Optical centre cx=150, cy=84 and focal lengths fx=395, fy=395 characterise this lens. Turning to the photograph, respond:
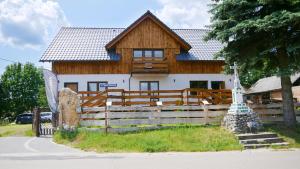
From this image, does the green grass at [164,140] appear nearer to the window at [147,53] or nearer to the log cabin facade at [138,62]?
the log cabin facade at [138,62]

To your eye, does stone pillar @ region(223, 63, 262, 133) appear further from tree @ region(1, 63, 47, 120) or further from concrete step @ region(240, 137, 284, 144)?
tree @ region(1, 63, 47, 120)

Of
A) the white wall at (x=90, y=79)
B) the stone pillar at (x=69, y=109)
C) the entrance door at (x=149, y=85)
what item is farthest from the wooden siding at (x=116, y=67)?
the stone pillar at (x=69, y=109)

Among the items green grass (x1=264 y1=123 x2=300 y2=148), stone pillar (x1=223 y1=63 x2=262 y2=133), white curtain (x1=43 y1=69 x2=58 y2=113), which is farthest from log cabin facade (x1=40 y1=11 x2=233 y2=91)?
stone pillar (x1=223 y1=63 x2=262 y2=133)

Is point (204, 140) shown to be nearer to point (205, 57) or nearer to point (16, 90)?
point (205, 57)

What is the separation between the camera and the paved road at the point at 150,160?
447 inches

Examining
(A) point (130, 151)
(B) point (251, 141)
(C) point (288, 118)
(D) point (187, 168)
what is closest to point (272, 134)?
(B) point (251, 141)

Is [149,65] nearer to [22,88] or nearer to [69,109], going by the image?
[69,109]

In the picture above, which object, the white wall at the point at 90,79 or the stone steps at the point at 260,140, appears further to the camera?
the white wall at the point at 90,79

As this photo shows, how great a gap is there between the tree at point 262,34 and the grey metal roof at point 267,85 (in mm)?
30519

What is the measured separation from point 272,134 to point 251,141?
139 cm

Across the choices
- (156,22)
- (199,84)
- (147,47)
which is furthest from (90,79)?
(199,84)

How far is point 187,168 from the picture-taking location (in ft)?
35.8

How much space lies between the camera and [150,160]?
12773 mm

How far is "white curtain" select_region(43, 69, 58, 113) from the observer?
25212 mm
